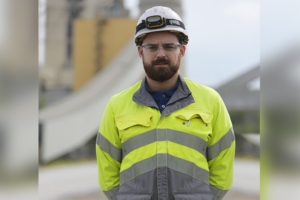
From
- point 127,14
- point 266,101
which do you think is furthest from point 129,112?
point 127,14

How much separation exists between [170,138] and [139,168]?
15 cm

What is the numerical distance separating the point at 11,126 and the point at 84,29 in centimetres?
227

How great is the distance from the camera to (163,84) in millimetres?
1534

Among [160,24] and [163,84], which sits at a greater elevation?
[160,24]

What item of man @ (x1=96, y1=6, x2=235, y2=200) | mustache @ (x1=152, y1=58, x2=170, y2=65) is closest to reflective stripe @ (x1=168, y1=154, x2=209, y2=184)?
man @ (x1=96, y1=6, x2=235, y2=200)

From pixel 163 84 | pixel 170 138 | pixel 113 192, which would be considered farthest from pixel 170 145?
pixel 113 192

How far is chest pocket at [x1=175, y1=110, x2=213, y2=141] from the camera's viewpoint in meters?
1.46

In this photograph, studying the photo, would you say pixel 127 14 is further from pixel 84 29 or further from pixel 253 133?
pixel 253 133

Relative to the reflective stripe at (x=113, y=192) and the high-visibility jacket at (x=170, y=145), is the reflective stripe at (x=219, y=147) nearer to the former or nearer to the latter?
the high-visibility jacket at (x=170, y=145)

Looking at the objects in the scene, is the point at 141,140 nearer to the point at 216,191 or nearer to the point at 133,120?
the point at 133,120

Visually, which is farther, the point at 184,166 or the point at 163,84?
the point at 163,84

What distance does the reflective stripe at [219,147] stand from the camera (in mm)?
1514

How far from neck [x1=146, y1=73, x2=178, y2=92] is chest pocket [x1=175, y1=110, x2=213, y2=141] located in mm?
125

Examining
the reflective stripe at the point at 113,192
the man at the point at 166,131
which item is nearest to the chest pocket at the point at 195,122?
the man at the point at 166,131
